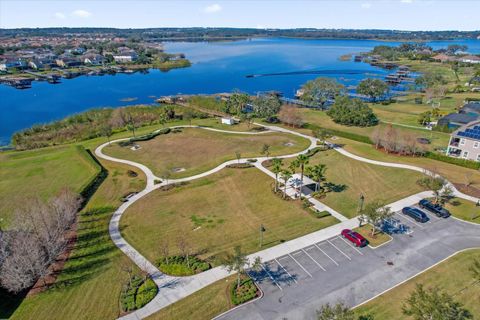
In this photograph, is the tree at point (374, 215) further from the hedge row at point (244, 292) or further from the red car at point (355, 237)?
the hedge row at point (244, 292)

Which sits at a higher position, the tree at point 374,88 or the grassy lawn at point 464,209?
the tree at point 374,88

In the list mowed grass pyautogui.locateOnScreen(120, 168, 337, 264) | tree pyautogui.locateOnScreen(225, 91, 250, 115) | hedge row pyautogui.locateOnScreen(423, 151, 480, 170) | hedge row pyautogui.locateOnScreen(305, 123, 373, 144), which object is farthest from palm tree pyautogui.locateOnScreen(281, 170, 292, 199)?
tree pyautogui.locateOnScreen(225, 91, 250, 115)

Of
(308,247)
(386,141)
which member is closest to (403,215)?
(308,247)

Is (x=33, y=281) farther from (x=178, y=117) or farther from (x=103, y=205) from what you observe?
(x=178, y=117)

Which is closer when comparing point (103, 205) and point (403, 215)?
point (403, 215)

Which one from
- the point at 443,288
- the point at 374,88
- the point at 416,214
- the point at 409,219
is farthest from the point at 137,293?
the point at 374,88

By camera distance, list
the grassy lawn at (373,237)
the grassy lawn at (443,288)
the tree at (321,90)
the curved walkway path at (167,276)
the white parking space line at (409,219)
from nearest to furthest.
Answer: the grassy lawn at (443,288) < the curved walkway path at (167,276) < the grassy lawn at (373,237) < the white parking space line at (409,219) < the tree at (321,90)

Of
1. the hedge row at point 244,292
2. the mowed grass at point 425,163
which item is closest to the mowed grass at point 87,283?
the hedge row at point 244,292
